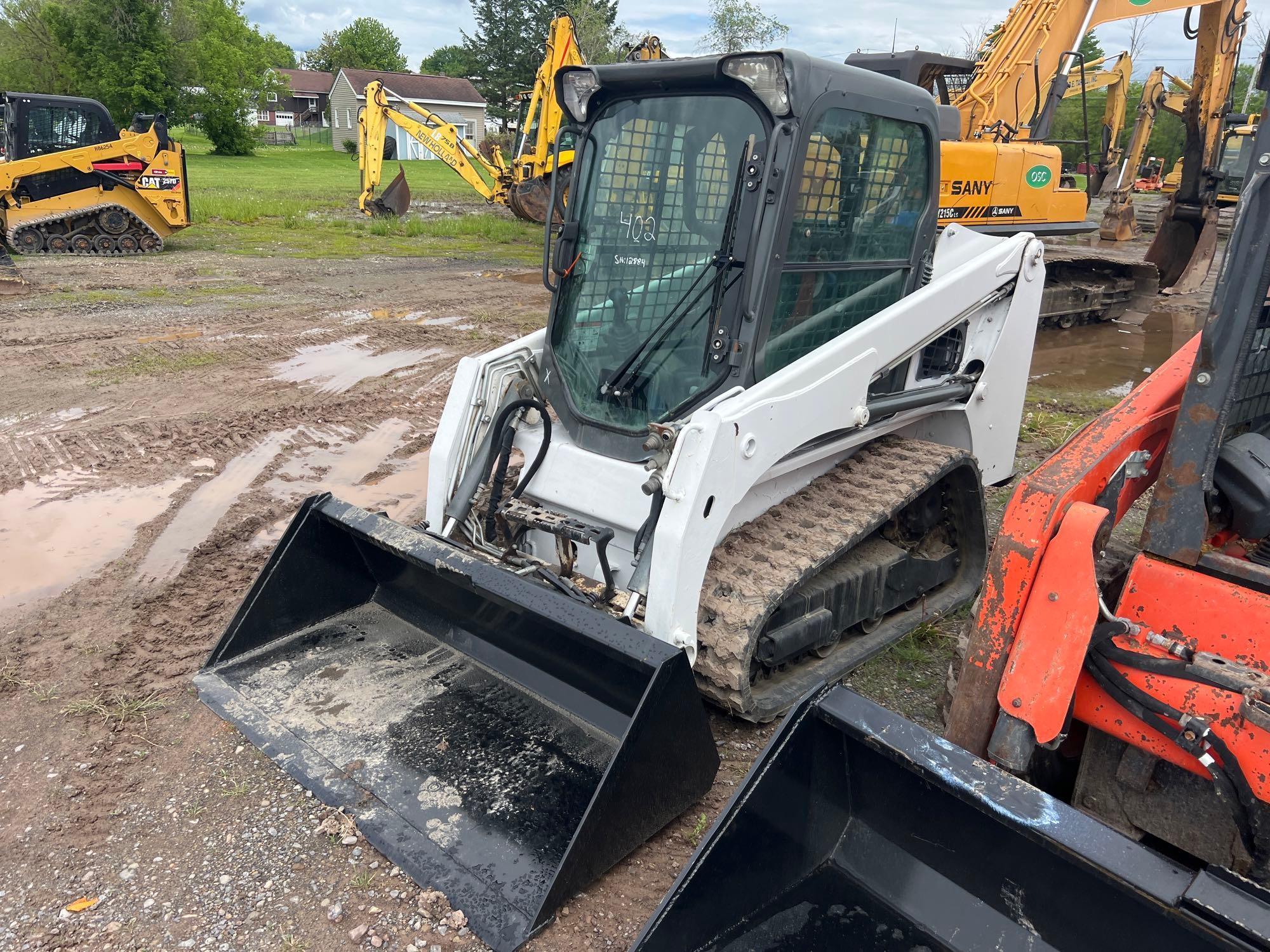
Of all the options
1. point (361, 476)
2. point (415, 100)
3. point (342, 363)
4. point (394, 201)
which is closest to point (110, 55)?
point (415, 100)

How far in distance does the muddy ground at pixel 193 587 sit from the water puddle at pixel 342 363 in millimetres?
40

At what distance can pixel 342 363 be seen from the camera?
8.23 meters

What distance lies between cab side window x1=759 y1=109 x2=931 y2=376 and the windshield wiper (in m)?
0.21

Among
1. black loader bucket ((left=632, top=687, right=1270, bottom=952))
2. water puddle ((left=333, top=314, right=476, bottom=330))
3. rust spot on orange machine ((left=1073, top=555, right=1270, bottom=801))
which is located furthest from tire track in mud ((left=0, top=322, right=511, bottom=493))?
rust spot on orange machine ((left=1073, top=555, right=1270, bottom=801))

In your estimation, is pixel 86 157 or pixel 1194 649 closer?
pixel 1194 649

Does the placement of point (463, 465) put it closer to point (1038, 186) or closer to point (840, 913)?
point (840, 913)

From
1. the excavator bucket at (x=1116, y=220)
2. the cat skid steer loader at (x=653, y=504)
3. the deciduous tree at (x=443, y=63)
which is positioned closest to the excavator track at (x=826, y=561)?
the cat skid steer loader at (x=653, y=504)

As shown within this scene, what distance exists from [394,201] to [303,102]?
76.8m

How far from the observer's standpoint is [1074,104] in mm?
20938

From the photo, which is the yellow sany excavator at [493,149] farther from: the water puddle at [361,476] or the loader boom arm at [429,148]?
the water puddle at [361,476]

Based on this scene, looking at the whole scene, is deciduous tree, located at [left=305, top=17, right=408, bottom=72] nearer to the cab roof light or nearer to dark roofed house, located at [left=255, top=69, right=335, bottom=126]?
dark roofed house, located at [left=255, top=69, right=335, bottom=126]

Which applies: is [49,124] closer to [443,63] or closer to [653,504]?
[653,504]

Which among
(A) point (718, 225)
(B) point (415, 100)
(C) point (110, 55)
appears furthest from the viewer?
(B) point (415, 100)

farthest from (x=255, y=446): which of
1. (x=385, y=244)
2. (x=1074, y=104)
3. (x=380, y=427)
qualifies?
(x=1074, y=104)
